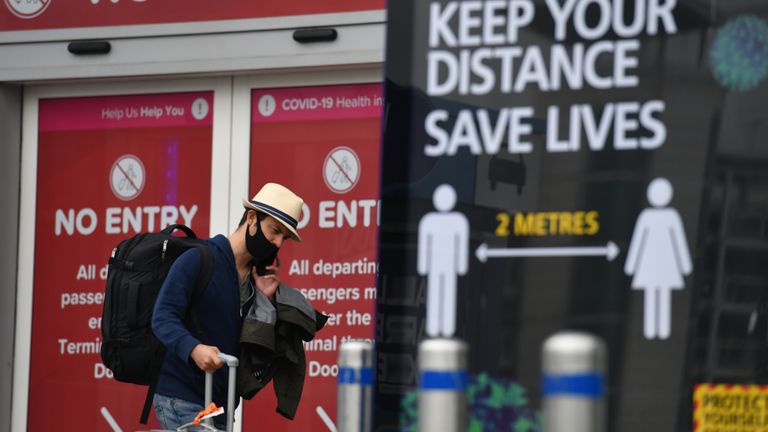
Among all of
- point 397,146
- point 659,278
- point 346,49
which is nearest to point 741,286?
point 659,278

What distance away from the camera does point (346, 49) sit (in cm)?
860

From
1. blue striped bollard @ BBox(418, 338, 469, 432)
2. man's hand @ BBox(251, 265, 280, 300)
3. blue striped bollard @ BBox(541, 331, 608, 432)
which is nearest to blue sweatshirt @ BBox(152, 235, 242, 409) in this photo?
man's hand @ BBox(251, 265, 280, 300)

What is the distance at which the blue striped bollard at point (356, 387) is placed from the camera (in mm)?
4375

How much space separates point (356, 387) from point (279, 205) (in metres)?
2.00

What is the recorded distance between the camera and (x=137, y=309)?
20.9 feet

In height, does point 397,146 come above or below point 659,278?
above

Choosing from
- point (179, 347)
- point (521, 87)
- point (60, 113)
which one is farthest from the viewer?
point (60, 113)

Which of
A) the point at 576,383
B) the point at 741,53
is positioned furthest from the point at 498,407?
the point at 741,53

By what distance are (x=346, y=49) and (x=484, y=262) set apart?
183 inches

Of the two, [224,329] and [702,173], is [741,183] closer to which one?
[702,173]

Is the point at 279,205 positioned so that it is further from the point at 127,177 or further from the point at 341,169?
the point at 127,177

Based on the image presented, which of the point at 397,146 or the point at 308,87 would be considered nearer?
the point at 397,146

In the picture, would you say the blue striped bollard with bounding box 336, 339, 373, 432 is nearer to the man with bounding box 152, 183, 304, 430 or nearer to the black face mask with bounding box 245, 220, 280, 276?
the man with bounding box 152, 183, 304, 430

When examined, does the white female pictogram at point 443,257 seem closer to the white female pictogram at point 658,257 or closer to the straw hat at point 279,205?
the white female pictogram at point 658,257
